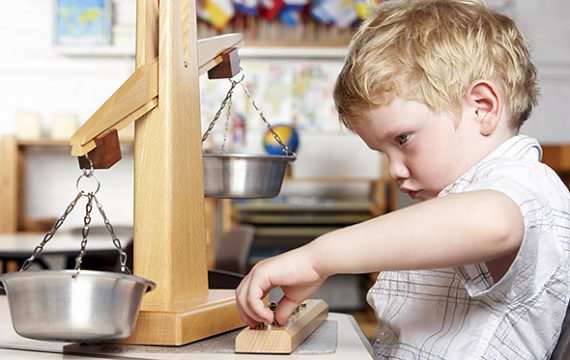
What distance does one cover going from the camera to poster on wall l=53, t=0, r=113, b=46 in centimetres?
548

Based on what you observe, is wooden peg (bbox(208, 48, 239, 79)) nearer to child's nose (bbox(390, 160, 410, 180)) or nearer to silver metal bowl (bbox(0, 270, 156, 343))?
child's nose (bbox(390, 160, 410, 180))

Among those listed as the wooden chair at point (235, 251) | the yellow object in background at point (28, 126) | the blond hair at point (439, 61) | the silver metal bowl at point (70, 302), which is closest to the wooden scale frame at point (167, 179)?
the silver metal bowl at point (70, 302)

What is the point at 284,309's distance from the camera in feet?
2.89

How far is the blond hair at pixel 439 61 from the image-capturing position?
3.16 feet

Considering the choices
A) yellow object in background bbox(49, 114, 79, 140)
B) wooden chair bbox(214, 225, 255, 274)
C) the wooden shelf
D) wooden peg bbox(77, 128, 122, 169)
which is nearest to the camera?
wooden peg bbox(77, 128, 122, 169)

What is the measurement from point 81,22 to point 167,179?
4.81 metres

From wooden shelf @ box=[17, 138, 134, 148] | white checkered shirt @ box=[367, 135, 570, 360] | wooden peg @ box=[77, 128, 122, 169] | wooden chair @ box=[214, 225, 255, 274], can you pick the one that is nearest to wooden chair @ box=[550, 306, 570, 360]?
white checkered shirt @ box=[367, 135, 570, 360]

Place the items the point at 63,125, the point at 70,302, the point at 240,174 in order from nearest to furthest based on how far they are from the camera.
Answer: the point at 70,302 → the point at 240,174 → the point at 63,125

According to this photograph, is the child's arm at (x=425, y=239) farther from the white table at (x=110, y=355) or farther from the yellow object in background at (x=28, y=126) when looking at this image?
the yellow object in background at (x=28, y=126)

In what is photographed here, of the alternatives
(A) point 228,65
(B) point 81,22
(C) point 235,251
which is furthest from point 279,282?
(B) point 81,22

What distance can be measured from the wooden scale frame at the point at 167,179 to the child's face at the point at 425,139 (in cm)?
22

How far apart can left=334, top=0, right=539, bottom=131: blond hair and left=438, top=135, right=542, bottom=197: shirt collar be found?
4 centimetres

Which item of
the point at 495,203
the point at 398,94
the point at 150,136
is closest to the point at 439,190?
the point at 398,94

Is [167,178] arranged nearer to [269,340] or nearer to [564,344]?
[269,340]
